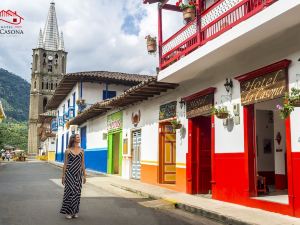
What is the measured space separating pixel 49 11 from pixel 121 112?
87.9 meters

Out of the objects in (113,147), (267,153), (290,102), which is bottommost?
(267,153)

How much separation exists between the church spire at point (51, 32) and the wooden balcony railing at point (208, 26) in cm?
9169

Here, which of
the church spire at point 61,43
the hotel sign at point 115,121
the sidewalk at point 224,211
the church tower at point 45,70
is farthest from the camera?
the church spire at point 61,43

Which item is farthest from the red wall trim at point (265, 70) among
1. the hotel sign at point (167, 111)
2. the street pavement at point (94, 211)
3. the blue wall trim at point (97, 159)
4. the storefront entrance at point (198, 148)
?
the blue wall trim at point (97, 159)

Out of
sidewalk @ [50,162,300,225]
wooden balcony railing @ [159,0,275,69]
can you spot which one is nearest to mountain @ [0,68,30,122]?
wooden balcony railing @ [159,0,275,69]

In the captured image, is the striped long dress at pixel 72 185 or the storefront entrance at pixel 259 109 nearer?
the striped long dress at pixel 72 185

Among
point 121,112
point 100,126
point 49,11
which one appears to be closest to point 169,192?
point 121,112

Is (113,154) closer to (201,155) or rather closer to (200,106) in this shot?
(201,155)

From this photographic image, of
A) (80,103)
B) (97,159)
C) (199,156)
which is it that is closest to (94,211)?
(199,156)

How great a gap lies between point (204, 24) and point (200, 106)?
8.73ft

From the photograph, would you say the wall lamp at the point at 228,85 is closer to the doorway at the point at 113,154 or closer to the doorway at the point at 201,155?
the doorway at the point at 201,155

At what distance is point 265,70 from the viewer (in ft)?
30.3

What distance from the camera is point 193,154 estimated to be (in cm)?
1266

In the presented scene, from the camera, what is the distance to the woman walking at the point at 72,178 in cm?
816
